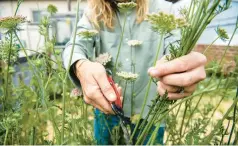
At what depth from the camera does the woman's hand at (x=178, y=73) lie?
0.29 m

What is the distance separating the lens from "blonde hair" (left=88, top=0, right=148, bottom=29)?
2.30 ft

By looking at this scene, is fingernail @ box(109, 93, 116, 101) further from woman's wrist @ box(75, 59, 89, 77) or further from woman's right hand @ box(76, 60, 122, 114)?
woman's wrist @ box(75, 59, 89, 77)

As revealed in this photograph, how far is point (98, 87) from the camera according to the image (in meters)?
0.40

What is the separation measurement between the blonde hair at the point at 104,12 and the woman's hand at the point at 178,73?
16.1 inches

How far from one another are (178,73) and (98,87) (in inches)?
5.3

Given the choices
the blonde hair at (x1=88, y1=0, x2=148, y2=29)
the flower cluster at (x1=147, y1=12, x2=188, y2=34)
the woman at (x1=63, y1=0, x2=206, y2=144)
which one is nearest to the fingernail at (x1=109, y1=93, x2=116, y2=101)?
the woman at (x1=63, y1=0, x2=206, y2=144)

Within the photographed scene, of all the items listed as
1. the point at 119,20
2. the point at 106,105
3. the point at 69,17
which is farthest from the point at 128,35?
the point at 69,17

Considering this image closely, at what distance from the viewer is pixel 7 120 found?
1.40ft

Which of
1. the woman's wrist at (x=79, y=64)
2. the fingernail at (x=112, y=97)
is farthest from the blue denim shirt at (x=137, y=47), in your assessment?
the fingernail at (x=112, y=97)

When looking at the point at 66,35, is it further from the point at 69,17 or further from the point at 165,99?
the point at 165,99

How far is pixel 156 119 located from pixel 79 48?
0.28 m

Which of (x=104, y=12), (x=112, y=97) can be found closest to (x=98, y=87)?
(x=112, y=97)

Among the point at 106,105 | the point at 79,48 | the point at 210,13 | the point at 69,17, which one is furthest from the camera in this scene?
the point at 69,17

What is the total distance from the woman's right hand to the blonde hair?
0.29 meters
